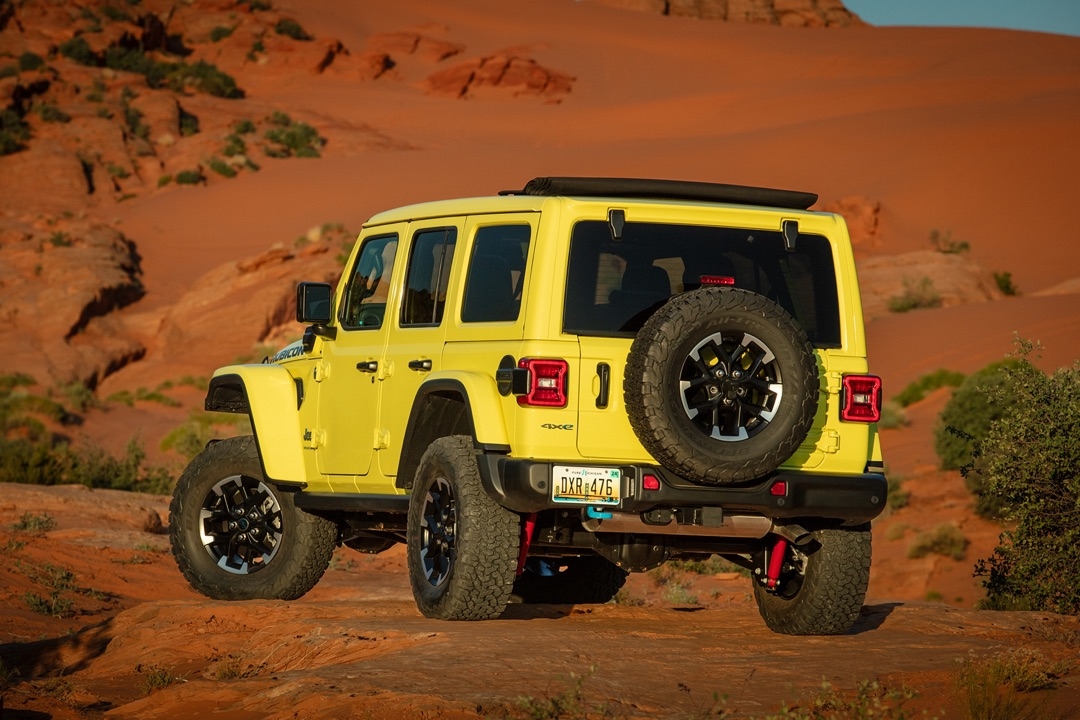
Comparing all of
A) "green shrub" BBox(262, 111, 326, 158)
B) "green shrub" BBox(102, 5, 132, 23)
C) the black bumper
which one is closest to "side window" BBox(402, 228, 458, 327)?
the black bumper

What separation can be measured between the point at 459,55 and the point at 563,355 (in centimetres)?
8528

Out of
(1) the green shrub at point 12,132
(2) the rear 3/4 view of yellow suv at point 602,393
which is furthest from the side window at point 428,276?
(1) the green shrub at point 12,132

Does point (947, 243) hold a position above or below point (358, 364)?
above

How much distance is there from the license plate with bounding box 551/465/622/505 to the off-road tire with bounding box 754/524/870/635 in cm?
151

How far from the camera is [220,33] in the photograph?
261 feet

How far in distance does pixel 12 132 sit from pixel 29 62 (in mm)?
8761

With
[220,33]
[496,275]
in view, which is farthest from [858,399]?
[220,33]

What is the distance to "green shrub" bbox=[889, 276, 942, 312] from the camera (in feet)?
111

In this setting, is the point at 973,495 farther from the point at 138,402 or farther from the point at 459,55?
the point at 459,55

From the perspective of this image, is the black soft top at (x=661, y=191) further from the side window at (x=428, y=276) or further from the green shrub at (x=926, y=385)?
the green shrub at (x=926, y=385)

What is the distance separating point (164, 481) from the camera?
67.2 feet

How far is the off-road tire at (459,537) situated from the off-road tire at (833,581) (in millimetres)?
1701

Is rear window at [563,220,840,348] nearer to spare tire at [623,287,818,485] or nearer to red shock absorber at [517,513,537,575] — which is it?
spare tire at [623,287,818,485]

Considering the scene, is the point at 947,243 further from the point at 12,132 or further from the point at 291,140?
the point at 12,132
